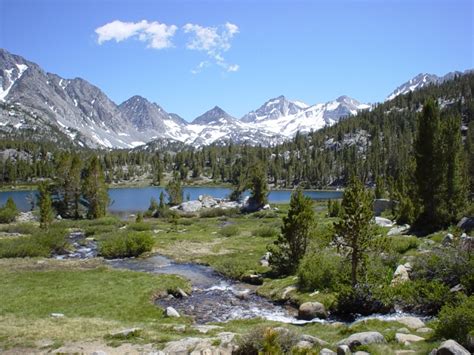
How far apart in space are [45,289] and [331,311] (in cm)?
2224

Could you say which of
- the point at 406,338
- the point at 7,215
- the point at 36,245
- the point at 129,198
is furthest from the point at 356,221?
the point at 129,198

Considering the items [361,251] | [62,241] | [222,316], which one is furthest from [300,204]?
[62,241]

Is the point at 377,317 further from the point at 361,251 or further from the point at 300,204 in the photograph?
the point at 300,204

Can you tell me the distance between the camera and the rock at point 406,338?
18.5 meters

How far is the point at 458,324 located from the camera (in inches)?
681

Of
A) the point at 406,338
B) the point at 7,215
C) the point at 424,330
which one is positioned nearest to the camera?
the point at 406,338

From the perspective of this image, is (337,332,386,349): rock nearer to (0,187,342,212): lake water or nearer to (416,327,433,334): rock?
(416,327,433,334): rock

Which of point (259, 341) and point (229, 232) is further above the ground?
point (259, 341)

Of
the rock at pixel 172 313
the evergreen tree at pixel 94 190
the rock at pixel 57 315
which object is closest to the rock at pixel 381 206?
the evergreen tree at pixel 94 190

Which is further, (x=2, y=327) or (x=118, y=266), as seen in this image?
(x=118, y=266)

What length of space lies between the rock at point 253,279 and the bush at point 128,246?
17.3 m

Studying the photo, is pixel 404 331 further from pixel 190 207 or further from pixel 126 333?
pixel 190 207

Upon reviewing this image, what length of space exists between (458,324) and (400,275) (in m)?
13.0

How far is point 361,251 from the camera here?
2906cm
